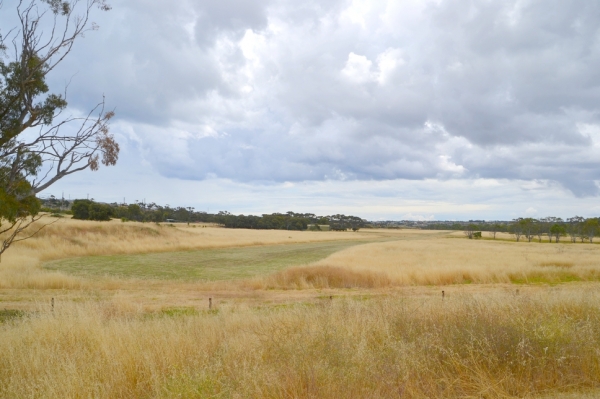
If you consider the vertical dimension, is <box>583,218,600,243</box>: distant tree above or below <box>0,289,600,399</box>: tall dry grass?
above

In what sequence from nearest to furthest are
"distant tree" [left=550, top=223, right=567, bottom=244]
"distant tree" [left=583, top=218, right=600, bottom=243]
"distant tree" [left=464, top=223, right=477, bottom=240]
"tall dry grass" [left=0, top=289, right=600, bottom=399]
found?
"tall dry grass" [left=0, top=289, right=600, bottom=399] → "distant tree" [left=583, top=218, right=600, bottom=243] → "distant tree" [left=550, top=223, right=567, bottom=244] → "distant tree" [left=464, top=223, right=477, bottom=240]

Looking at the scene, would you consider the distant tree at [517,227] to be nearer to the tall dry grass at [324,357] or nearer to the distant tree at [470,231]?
the distant tree at [470,231]

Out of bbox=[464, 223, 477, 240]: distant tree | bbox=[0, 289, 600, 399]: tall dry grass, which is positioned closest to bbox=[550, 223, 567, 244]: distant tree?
bbox=[464, 223, 477, 240]: distant tree

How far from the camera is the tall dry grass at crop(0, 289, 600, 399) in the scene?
5.80 metres

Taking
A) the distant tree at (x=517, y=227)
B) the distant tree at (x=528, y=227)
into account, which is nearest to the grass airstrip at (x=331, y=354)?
the distant tree at (x=528, y=227)

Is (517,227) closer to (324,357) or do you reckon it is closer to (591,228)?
(591,228)

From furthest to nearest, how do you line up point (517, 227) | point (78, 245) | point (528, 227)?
point (517, 227) < point (528, 227) < point (78, 245)

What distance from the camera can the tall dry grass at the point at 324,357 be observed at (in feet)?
19.0

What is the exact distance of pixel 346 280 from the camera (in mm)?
27609

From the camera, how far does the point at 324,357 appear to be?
668cm

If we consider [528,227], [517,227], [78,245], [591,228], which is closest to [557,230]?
[591,228]

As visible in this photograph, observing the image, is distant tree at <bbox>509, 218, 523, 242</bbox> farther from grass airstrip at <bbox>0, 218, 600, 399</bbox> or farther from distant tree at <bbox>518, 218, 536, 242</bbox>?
grass airstrip at <bbox>0, 218, 600, 399</bbox>

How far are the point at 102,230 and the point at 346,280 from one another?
47.9 meters

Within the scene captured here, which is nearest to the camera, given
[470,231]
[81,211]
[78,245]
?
[78,245]
